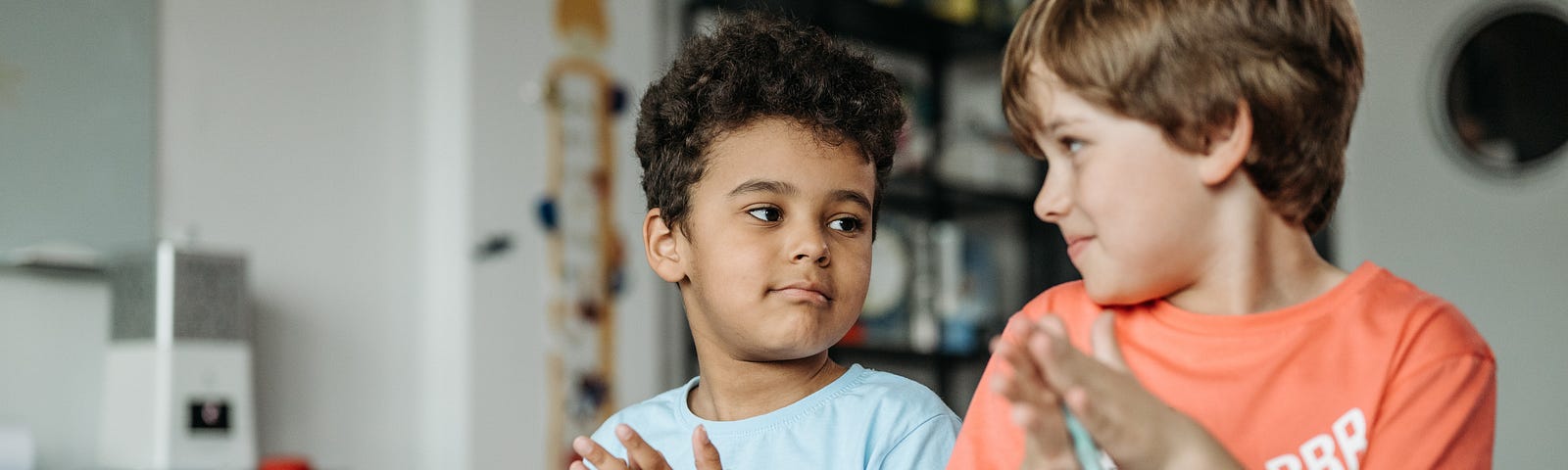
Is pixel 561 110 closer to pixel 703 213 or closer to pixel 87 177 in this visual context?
pixel 87 177

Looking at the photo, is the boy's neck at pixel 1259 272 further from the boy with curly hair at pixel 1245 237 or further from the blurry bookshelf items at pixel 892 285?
the blurry bookshelf items at pixel 892 285

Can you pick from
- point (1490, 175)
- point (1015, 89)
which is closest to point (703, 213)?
point (1015, 89)

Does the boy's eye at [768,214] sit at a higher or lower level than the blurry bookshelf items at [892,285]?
higher

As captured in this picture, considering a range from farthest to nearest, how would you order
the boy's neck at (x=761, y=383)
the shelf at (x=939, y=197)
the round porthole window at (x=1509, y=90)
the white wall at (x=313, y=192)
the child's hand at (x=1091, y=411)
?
the shelf at (x=939, y=197) → the round porthole window at (x=1509, y=90) → the white wall at (x=313, y=192) → the boy's neck at (x=761, y=383) → the child's hand at (x=1091, y=411)

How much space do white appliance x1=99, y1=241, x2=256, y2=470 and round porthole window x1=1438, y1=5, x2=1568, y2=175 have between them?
339 cm

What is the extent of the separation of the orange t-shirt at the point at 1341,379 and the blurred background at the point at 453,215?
2.11m

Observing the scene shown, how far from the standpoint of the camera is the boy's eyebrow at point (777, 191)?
113 cm

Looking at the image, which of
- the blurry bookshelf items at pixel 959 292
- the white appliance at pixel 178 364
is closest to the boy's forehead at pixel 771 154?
the white appliance at pixel 178 364

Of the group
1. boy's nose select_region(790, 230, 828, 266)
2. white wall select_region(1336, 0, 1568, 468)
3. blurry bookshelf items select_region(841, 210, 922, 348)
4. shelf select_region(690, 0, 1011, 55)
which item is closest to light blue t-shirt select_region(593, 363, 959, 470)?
boy's nose select_region(790, 230, 828, 266)

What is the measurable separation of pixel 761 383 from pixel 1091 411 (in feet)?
1.88

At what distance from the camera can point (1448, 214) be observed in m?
4.02

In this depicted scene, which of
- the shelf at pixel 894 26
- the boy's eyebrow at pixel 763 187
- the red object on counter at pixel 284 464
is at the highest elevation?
the shelf at pixel 894 26

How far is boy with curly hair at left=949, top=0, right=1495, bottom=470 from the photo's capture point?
2.37ft

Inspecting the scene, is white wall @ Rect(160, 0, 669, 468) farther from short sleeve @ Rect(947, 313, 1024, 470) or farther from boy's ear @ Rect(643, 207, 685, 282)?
short sleeve @ Rect(947, 313, 1024, 470)
